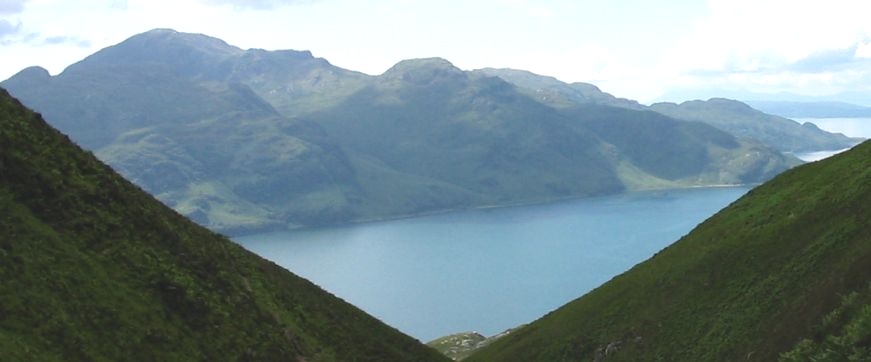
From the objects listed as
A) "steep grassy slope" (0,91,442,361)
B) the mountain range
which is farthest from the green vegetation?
"steep grassy slope" (0,91,442,361)

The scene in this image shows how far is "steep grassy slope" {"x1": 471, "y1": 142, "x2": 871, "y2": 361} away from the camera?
3077 centimetres

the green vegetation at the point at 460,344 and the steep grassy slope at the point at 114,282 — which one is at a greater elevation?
the steep grassy slope at the point at 114,282

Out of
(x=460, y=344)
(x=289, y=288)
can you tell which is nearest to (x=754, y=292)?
(x=289, y=288)

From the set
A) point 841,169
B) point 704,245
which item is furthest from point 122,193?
point 841,169

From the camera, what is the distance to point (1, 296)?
27.9 m

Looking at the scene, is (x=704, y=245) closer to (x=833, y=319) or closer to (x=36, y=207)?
(x=833, y=319)

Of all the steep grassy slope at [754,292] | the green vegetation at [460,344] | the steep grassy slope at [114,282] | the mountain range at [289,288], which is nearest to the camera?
the steep grassy slope at [114,282]

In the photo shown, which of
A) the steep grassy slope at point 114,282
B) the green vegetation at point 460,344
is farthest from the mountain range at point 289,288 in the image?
the green vegetation at point 460,344

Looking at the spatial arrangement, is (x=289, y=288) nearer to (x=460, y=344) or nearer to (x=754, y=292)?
(x=754, y=292)

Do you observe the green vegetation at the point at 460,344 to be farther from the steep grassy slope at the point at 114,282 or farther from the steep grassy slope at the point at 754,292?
the steep grassy slope at the point at 114,282

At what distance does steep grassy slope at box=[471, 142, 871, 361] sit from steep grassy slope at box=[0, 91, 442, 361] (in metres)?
20.2

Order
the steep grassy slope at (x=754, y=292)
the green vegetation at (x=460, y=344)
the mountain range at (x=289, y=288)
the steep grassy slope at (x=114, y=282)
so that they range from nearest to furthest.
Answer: the steep grassy slope at (x=114, y=282), the mountain range at (x=289, y=288), the steep grassy slope at (x=754, y=292), the green vegetation at (x=460, y=344)

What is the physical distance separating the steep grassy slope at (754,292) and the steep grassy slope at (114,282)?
20.2 meters

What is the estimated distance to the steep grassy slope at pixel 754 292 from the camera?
30766 mm
